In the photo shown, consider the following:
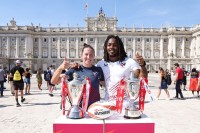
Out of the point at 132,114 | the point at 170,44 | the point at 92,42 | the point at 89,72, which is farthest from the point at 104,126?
the point at 170,44

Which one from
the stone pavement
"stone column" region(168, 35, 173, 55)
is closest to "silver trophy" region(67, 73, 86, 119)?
the stone pavement

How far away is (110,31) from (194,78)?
201ft

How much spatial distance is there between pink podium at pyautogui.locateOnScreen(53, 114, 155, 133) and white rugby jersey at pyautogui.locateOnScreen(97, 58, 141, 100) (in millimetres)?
710

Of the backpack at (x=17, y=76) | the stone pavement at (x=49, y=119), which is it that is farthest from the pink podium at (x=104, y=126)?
the backpack at (x=17, y=76)

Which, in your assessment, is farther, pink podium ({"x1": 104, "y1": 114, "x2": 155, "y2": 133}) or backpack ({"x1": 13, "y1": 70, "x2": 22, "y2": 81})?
backpack ({"x1": 13, "y1": 70, "x2": 22, "y2": 81})

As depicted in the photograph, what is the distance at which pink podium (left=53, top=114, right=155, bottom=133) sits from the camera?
10.2ft

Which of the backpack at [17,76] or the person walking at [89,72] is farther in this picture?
the backpack at [17,76]

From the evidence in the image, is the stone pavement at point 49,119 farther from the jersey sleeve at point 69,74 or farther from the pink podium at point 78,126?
the pink podium at point 78,126

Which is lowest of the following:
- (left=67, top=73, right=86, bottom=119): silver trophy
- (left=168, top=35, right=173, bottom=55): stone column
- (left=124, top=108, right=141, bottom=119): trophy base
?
(left=124, top=108, right=141, bottom=119): trophy base

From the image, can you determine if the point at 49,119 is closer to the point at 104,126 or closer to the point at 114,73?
the point at 114,73

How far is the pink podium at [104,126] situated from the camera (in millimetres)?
3117

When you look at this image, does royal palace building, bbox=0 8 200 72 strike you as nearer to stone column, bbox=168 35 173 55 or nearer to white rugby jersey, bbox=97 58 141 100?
stone column, bbox=168 35 173 55

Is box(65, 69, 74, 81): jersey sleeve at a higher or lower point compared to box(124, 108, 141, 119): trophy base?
higher

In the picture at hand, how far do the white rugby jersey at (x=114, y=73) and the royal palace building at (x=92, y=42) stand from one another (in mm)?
71620
